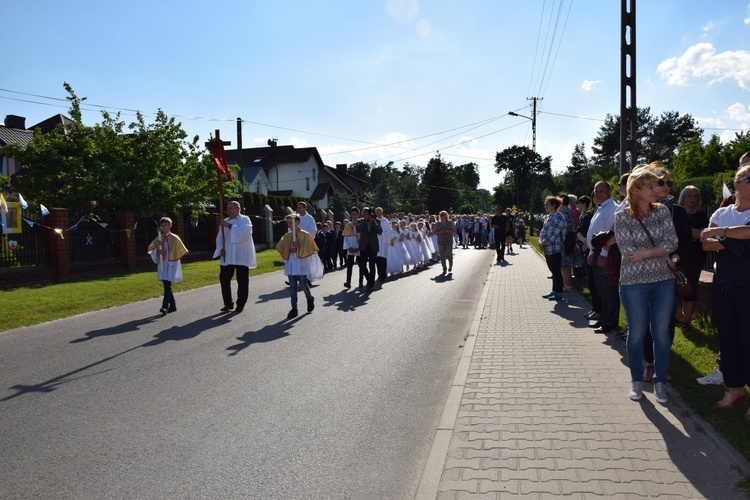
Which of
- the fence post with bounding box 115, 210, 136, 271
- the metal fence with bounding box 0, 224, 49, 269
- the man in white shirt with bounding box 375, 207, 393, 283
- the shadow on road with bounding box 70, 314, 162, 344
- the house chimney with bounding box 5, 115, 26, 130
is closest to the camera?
the shadow on road with bounding box 70, 314, 162, 344

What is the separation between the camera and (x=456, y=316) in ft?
35.6

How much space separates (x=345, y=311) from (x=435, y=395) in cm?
543

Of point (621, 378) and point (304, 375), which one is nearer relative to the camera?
point (621, 378)

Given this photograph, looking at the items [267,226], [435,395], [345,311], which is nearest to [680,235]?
[435,395]

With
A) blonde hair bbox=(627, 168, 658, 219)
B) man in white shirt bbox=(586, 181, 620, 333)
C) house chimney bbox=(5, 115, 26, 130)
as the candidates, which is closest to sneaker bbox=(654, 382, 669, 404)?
blonde hair bbox=(627, 168, 658, 219)

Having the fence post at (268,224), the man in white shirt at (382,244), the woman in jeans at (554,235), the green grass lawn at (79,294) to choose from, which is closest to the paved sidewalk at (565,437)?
the woman in jeans at (554,235)

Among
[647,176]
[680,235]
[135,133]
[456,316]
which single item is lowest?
[456,316]

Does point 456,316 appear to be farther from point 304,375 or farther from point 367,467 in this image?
point 367,467

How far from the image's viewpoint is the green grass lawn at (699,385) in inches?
175

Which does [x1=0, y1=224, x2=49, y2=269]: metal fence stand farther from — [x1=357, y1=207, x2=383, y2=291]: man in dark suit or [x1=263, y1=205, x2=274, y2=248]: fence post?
[x1=263, y1=205, x2=274, y2=248]: fence post

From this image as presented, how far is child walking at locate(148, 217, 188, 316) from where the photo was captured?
11.2 metres

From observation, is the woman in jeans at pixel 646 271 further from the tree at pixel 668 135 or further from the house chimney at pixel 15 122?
the tree at pixel 668 135

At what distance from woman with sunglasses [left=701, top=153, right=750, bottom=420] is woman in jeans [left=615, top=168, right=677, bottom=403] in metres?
0.35

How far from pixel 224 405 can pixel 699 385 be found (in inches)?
170
